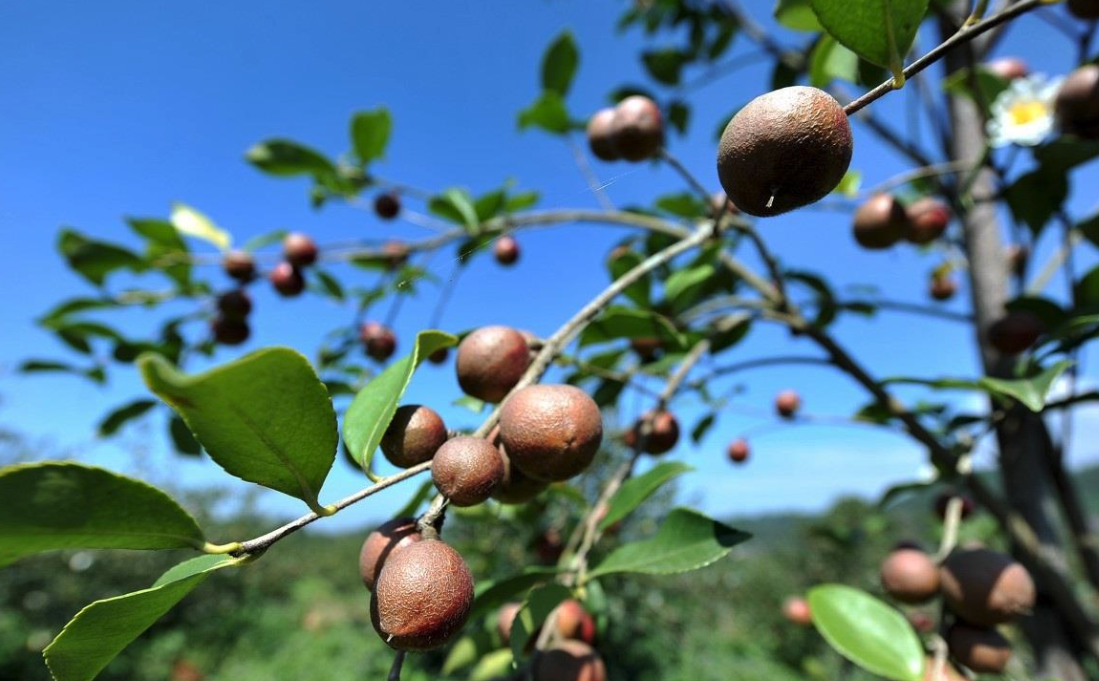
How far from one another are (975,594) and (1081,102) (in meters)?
0.67

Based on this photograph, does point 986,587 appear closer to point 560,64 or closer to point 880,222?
point 880,222

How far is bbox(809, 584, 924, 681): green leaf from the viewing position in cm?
76

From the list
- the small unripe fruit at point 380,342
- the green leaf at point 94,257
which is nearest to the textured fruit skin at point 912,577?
the small unripe fruit at point 380,342

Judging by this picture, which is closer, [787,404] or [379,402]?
[379,402]

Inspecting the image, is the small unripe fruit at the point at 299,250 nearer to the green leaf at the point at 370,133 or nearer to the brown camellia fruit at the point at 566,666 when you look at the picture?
the green leaf at the point at 370,133

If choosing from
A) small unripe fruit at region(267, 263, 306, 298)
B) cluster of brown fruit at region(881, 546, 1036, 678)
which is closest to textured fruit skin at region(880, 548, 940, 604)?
cluster of brown fruit at region(881, 546, 1036, 678)

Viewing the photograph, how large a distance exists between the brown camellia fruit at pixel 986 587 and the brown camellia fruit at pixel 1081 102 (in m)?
0.60

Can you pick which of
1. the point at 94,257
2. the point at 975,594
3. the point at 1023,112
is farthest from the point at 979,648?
the point at 94,257

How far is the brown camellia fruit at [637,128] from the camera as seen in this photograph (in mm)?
812

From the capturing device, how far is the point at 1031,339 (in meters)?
0.97

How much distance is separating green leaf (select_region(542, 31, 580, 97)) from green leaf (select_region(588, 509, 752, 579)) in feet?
3.91

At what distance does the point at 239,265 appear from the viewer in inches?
56.9

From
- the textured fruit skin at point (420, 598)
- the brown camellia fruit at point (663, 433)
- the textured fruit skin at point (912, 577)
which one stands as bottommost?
the textured fruit skin at point (912, 577)

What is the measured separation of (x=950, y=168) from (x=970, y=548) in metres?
0.58
